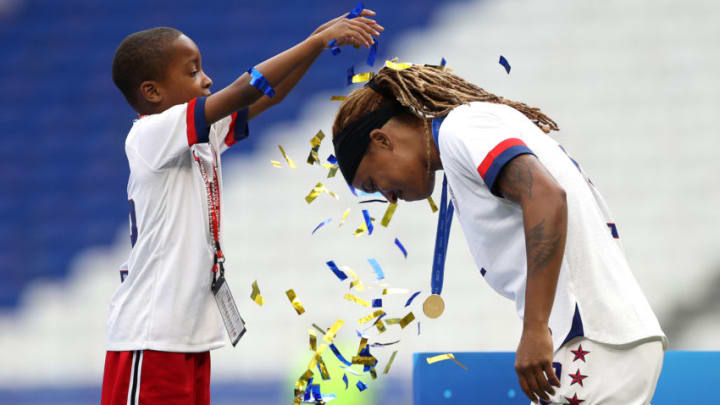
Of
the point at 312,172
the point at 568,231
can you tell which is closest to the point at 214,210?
the point at 568,231

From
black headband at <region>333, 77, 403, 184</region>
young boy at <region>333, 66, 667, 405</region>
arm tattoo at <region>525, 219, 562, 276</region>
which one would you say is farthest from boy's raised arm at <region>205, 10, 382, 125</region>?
arm tattoo at <region>525, 219, 562, 276</region>

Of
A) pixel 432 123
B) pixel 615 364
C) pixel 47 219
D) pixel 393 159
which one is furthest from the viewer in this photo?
pixel 47 219

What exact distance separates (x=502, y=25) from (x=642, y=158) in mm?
1087

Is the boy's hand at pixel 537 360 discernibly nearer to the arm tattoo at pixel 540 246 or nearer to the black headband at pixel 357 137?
the arm tattoo at pixel 540 246

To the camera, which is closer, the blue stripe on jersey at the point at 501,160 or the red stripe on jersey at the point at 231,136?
the blue stripe on jersey at the point at 501,160

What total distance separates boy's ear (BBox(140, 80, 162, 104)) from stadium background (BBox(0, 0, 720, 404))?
2.05 m

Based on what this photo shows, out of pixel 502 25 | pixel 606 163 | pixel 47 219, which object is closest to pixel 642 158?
pixel 606 163

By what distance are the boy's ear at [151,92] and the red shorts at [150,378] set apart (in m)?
0.72

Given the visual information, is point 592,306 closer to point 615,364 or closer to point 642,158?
point 615,364

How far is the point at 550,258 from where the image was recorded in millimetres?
1304

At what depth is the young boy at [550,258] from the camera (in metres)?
1.31

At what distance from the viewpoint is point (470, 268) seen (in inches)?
165

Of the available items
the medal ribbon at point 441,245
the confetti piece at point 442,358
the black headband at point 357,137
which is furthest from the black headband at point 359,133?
the confetti piece at point 442,358

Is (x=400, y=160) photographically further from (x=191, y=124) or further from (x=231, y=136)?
(x=231, y=136)
